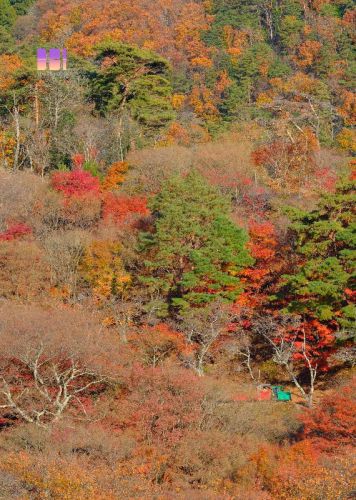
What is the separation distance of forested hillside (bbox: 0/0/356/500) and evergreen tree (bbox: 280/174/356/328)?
7cm

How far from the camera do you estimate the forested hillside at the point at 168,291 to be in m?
16.7

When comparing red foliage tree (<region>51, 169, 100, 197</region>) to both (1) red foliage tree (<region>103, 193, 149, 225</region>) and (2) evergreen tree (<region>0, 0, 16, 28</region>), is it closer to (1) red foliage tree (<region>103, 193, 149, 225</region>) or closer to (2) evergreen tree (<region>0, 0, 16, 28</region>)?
(1) red foliage tree (<region>103, 193, 149, 225</region>)

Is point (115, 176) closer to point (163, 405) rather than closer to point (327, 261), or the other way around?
point (327, 261)

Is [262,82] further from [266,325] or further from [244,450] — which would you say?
[244,450]

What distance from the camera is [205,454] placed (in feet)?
55.1

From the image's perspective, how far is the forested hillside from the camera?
16.7 meters

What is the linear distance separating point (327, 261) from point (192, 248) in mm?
5325

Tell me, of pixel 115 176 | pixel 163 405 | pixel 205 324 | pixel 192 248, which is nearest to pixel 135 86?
pixel 115 176

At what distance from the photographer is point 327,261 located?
23875 mm

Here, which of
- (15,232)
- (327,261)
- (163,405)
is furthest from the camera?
(15,232)

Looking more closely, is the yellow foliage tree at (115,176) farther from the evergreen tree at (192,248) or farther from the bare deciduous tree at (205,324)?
the bare deciduous tree at (205,324)

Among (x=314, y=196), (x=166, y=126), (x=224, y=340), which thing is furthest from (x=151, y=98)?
(x=224, y=340)

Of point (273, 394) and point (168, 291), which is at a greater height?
point (168, 291)

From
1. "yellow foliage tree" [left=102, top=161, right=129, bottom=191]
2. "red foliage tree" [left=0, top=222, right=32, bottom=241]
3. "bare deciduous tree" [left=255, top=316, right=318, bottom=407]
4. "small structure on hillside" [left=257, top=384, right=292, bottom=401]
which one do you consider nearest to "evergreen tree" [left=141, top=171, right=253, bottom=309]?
"bare deciduous tree" [left=255, top=316, right=318, bottom=407]
